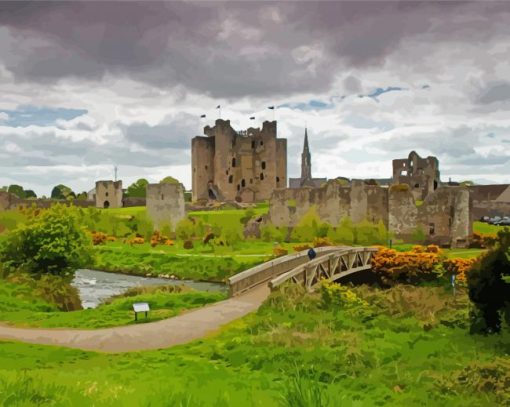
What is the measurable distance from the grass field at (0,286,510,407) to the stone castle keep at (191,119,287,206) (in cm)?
8344

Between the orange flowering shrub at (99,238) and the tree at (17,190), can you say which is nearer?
the orange flowering shrub at (99,238)

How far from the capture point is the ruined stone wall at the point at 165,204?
2699 inches

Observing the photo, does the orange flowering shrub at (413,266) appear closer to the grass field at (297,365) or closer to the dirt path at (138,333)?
the grass field at (297,365)

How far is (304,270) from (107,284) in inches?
758

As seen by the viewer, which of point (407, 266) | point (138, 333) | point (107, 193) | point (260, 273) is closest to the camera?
point (138, 333)

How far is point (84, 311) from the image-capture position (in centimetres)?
2477

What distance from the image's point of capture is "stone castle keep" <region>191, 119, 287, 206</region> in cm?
10594

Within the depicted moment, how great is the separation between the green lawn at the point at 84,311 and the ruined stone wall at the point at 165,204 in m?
36.3

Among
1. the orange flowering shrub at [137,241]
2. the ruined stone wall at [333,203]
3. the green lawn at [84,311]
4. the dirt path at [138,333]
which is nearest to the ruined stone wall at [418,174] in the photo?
the ruined stone wall at [333,203]

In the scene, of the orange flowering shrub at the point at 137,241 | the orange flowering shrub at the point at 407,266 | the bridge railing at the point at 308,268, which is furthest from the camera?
the orange flowering shrub at the point at 137,241

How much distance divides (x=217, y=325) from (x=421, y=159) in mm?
70374

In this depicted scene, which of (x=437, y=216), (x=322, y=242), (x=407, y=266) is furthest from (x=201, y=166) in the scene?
(x=407, y=266)

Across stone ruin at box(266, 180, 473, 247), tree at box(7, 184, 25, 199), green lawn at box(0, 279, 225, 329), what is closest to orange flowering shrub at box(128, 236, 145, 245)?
stone ruin at box(266, 180, 473, 247)

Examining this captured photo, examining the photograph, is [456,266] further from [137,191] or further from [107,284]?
[137,191]
